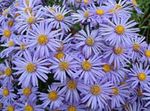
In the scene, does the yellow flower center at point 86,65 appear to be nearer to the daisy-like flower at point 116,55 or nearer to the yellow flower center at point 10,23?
the daisy-like flower at point 116,55

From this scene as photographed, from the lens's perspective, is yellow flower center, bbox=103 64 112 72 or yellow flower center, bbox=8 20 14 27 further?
yellow flower center, bbox=8 20 14 27

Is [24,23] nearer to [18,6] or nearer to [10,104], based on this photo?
[18,6]

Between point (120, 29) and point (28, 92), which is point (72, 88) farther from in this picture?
point (120, 29)

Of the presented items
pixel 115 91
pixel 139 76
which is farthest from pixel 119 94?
pixel 139 76

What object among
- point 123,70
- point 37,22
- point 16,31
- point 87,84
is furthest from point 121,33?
point 16,31

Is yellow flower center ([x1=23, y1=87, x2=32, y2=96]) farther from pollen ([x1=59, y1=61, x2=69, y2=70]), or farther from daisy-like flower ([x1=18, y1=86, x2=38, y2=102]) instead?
pollen ([x1=59, y1=61, x2=69, y2=70])

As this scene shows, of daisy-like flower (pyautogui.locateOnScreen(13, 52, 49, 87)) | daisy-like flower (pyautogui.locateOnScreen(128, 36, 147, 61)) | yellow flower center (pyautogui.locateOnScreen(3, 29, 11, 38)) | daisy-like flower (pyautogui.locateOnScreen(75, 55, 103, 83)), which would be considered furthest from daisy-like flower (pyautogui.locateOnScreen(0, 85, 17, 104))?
daisy-like flower (pyautogui.locateOnScreen(128, 36, 147, 61))

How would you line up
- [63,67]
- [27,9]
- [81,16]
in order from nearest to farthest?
[63,67], [81,16], [27,9]
